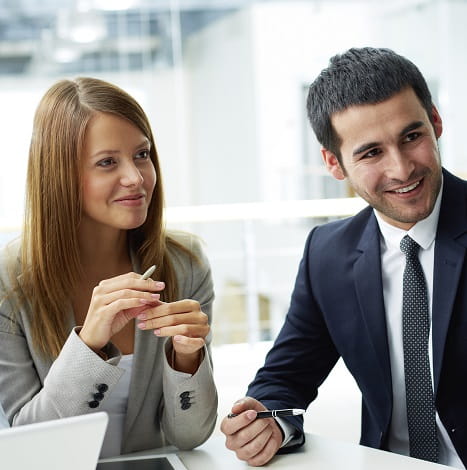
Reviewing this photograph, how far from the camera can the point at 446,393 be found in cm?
161

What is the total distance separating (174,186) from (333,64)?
252 inches

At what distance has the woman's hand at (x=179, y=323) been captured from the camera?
1.46 m

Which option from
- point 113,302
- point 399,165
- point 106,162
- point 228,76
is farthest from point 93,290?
point 228,76

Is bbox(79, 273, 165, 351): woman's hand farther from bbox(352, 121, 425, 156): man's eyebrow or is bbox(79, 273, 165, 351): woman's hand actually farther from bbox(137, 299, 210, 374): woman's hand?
bbox(352, 121, 425, 156): man's eyebrow

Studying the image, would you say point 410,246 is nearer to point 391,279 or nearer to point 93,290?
point 391,279

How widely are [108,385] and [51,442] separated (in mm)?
532

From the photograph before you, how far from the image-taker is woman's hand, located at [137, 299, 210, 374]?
57.3 inches

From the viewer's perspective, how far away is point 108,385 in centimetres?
148

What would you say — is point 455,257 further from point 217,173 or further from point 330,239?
point 217,173

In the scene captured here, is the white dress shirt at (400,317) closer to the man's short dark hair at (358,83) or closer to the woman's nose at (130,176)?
the man's short dark hair at (358,83)

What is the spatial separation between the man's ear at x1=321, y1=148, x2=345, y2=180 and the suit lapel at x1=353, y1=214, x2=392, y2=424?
0.15 meters

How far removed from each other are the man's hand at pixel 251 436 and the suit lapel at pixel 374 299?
0.31 meters

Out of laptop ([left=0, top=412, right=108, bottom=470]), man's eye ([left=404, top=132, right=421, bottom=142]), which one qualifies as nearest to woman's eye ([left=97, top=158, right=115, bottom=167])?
man's eye ([left=404, top=132, right=421, bottom=142])

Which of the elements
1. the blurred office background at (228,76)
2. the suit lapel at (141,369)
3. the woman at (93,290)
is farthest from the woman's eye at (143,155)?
the blurred office background at (228,76)
